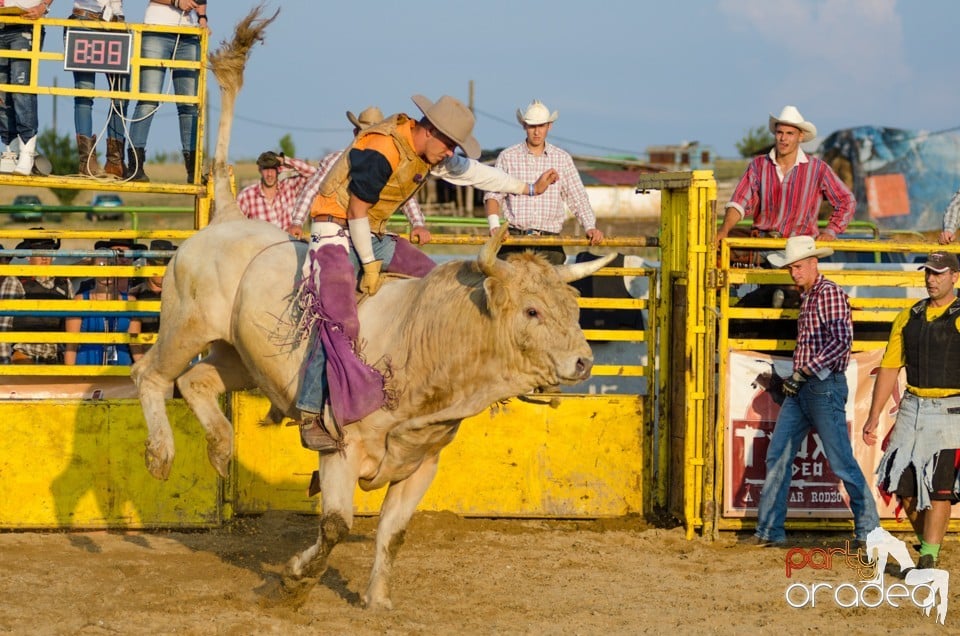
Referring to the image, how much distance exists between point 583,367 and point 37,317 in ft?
17.2

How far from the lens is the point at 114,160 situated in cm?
868

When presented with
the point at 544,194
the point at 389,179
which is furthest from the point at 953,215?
the point at 389,179

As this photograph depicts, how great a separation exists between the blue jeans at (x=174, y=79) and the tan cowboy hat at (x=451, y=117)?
3.04m

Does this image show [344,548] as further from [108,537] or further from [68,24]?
[68,24]

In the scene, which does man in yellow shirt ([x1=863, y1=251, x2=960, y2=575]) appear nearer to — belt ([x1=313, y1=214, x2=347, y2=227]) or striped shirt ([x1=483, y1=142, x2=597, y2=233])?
striped shirt ([x1=483, y1=142, x2=597, y2=233])

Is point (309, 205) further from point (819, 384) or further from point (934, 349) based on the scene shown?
point (934, 349)

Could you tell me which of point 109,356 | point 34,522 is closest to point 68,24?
point 109,356

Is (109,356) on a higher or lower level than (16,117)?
lower

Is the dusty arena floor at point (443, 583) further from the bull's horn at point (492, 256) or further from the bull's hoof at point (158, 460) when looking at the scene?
the bull's horn at point (492, 256)

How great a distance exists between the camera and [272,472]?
335 inches

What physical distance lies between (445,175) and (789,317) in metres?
2.85

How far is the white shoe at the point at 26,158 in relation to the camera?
844cm

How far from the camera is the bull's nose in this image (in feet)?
17.4

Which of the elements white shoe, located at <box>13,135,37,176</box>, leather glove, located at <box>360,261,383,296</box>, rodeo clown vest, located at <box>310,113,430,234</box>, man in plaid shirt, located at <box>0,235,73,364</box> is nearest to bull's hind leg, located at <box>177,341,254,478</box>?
leather glove, located at <box>360,261,383,296</box>
